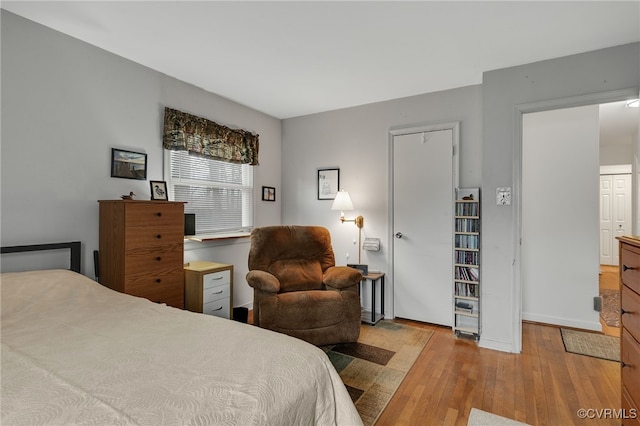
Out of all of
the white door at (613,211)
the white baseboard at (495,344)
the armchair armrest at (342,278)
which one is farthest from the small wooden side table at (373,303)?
the white door at (613,211)

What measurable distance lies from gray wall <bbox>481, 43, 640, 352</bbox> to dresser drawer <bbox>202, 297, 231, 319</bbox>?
245 cm

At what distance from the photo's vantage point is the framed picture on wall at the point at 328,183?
4.10 meters

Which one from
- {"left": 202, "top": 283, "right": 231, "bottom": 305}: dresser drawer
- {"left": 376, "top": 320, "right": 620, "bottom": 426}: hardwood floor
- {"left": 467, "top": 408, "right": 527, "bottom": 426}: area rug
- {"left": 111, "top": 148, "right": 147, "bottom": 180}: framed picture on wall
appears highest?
{"left": 111, "top": 148, "right": 147, "bottom": 180}: framed picture on wall

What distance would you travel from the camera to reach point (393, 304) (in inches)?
145

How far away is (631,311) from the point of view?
1618 mm

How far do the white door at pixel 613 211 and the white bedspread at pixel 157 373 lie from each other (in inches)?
310

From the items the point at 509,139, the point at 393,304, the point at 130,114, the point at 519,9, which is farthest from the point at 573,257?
the point at 130,114

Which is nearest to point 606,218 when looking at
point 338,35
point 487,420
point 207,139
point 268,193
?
point 487,420

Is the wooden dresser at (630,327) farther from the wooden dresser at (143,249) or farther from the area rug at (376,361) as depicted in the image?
the wooden dresser at (143,249)

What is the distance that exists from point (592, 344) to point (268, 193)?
3.80 m

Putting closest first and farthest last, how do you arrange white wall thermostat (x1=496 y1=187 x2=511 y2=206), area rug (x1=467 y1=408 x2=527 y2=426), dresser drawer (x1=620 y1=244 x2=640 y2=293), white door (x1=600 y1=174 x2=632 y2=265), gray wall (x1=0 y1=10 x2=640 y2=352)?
dresser drawer (x1=620 y1=244 x2=640 y2=293), area rug (x1=467 y1=408 x2=527 y2=426), gray wall (x1=0 y1=10 x2=640 y2=352), white wall thermostat (x1=496 y1=187 x2=511 y2=206), white door (x1=600 y1=174 x2=632 y2=265)

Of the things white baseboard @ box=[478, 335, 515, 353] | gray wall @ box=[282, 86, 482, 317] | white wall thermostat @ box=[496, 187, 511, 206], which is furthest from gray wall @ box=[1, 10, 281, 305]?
white baseboard @ box=[478, 335, 515, 353]

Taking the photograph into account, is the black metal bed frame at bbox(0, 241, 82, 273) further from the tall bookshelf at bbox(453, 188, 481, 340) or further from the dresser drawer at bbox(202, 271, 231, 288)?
the tall bookshelf at bbox(453, 188, 481, 340)

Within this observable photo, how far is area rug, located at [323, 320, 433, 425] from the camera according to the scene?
2.08m
